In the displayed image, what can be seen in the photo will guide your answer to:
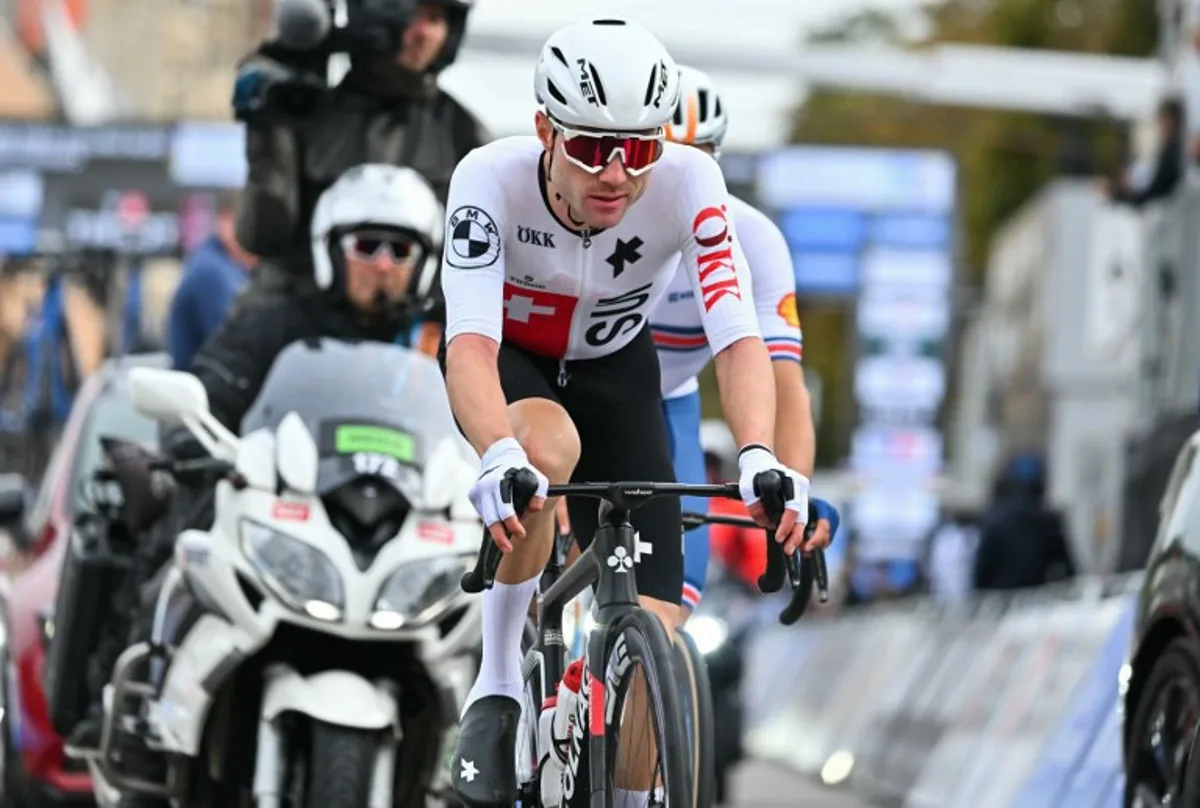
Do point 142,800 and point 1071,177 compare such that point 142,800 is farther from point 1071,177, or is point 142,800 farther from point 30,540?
point 1071,177

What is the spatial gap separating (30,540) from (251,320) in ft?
7.85

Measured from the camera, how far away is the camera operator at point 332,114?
10695 millimetres

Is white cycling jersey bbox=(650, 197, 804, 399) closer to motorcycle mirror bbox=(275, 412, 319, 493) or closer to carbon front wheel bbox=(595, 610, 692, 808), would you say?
motorcycle mirror bbox=(275, 412, 319, 493)

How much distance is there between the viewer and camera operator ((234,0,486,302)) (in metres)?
10.7

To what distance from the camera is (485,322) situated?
7.08 m

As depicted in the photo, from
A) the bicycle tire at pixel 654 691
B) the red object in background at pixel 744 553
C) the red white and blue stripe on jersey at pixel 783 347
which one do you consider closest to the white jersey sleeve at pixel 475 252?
the bicycle tire at pixel 654 691

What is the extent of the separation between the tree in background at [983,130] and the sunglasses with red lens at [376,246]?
39.0 m

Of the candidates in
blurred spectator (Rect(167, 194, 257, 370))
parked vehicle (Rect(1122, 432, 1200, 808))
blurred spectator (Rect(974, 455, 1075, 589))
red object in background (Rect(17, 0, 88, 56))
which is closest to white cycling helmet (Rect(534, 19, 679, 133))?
parked vehicle (Rect(1122, 432, 1200, 808))

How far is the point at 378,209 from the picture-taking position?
990 cm

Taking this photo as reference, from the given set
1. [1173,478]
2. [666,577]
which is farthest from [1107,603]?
[666,577]

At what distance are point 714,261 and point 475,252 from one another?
0.54 m

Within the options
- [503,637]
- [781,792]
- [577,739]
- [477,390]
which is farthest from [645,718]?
[781,792]

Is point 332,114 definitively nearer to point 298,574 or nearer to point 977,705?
point 298,574

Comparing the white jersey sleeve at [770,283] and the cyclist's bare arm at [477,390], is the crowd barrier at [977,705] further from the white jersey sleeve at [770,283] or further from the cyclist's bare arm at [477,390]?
the cyclist's bare arm at [477,390]
